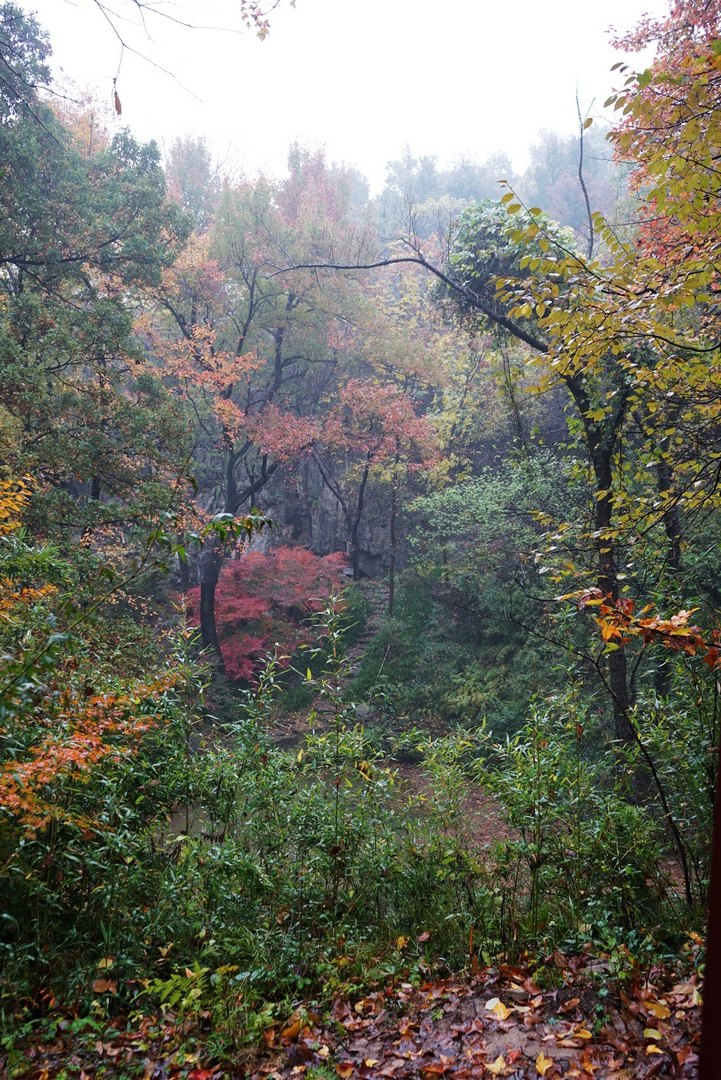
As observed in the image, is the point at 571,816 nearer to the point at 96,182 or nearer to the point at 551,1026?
the point at 551,1026

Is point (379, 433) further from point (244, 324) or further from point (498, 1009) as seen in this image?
point (498, 1009)

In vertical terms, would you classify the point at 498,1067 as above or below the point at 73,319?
below

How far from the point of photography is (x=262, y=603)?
40.0 feet

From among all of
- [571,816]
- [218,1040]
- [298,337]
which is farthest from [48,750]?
[298,337]

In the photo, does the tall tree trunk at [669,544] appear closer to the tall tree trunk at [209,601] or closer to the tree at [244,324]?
the tree at [244,324]

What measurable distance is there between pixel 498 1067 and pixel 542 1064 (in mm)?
137

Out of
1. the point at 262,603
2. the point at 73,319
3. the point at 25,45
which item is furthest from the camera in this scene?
the point at 262,603

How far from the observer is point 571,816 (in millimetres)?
3293

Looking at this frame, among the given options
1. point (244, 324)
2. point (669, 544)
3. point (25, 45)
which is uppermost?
point (25, 45)

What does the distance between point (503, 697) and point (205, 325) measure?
8826mm

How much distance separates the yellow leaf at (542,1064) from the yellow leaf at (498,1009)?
0.25 metres

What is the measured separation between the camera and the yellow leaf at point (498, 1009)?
2.32 metres

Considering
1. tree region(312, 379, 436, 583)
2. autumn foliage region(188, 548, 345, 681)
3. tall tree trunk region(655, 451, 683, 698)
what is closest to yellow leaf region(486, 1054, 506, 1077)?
tall tree trunk region(655, 451, 683, 698)

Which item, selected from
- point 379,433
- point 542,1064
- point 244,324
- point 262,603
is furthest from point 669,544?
point 244,324
